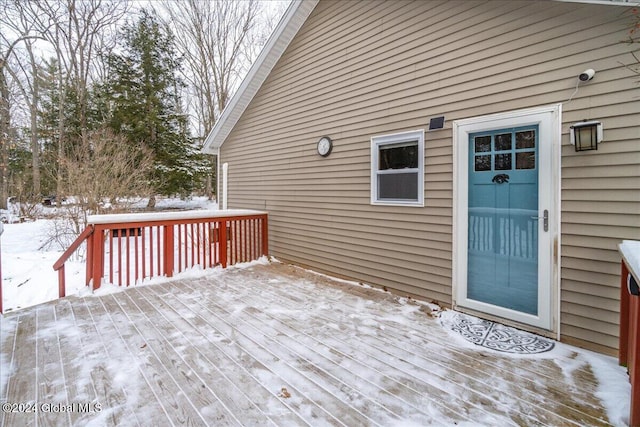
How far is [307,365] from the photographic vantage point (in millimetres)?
2340

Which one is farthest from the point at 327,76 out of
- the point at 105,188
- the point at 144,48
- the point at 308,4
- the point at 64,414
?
the point at 144,48

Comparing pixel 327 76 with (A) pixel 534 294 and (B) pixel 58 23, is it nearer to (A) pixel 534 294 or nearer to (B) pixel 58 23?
(A) pixel 534 294

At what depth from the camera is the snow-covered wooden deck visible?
1.82m

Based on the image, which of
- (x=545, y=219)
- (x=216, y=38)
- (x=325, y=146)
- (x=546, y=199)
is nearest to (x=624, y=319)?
(x=545, y=219)

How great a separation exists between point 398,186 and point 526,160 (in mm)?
1453

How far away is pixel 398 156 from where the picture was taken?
403cm

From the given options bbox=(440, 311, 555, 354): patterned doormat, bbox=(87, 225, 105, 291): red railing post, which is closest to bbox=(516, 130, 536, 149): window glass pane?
bbox=(440, 311, 555, 354): patterned doormat

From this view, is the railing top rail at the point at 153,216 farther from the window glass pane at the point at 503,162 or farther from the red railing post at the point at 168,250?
the window glass pane at the point at 503,162

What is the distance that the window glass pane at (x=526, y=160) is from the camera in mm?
2889

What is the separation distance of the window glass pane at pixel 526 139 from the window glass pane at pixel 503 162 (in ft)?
0.43

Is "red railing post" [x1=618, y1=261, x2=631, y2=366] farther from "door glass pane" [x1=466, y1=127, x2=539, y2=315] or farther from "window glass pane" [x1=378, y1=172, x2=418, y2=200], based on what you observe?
"window glass pane" [x1=378, y1=172, x2=418, y2=200]

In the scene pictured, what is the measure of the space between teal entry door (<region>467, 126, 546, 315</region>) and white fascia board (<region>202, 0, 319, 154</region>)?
3.87m

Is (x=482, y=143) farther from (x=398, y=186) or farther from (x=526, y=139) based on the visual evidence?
(x=398, y=186)

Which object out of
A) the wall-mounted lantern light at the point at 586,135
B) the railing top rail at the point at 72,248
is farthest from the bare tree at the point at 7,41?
the wall-mounted lantern light at the point at 586,135
